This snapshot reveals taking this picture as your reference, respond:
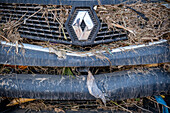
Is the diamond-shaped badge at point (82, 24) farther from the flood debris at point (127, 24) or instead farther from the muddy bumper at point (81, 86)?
the muddy bumper at point (81, 86)

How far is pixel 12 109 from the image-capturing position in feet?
6.35

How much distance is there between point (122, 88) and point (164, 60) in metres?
0.55

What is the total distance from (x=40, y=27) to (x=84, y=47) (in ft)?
1.76

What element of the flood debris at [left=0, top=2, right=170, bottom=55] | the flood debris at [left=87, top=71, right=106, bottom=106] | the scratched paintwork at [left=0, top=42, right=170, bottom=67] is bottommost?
the flood debris at [left=87, top=71, right=106, bottom=106]

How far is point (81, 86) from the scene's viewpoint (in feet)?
5.17

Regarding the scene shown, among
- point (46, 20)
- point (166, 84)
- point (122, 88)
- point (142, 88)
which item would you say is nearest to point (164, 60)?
point (166, 84)

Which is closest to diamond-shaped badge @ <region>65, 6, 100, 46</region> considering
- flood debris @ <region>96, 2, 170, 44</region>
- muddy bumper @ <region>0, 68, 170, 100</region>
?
flood debris @ <region>96, 2, 170, 44</region>

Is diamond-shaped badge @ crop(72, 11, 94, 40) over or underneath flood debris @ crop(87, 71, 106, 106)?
over

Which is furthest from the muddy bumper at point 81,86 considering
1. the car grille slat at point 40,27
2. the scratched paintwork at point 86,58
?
the car grille slat at point 40,27

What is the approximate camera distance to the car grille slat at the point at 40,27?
1.66 m

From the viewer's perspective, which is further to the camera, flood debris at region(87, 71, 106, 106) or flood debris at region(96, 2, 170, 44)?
flood debris at region(96, 2, 170, 44)

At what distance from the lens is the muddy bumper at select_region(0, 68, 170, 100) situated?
1.57 metres

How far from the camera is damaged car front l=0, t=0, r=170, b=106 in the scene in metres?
1.59

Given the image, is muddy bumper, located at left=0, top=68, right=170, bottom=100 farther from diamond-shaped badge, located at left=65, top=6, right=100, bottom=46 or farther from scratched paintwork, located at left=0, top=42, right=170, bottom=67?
diamond-shaped badge, located at left=65, top=6, right=100, bottom=46
